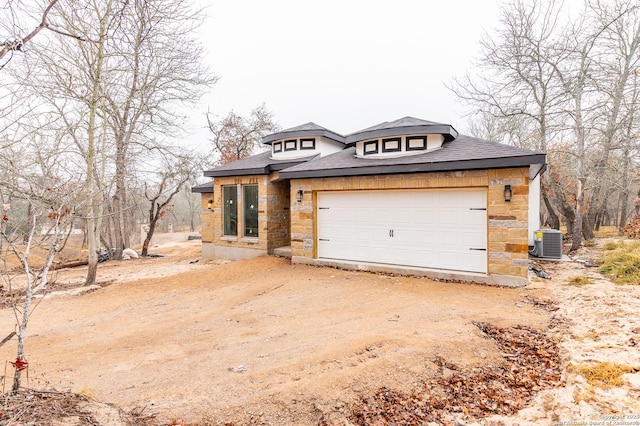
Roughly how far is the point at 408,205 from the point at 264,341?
477 cm

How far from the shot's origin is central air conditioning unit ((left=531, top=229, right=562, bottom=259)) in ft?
31.4

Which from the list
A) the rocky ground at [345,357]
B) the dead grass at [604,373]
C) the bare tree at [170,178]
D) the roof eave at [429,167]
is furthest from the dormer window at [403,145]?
the bare tree at [170,178]

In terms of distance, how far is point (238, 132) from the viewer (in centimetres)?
2239

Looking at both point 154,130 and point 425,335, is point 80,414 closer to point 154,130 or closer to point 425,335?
point 425,335

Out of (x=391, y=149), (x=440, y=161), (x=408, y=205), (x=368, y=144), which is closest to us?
(x=440, y=161)

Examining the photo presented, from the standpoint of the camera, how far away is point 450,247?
7102 millimetres

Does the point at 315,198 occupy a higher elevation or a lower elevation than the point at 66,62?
lower

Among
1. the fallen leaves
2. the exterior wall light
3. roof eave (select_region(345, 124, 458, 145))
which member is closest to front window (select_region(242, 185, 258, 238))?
roof eave (select_region(345, 124, 458, 145))

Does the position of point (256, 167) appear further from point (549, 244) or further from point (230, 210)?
point (549, 244)

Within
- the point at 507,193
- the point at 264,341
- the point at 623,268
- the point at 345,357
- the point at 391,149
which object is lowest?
the point at 264,341

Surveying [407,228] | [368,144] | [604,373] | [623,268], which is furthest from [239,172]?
[623,268]

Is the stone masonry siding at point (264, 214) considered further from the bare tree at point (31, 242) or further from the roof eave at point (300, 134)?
Answer: the bare tree at point (31, 242)

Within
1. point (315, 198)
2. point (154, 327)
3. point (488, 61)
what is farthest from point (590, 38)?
point (154, 327)

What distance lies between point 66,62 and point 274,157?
622cm
